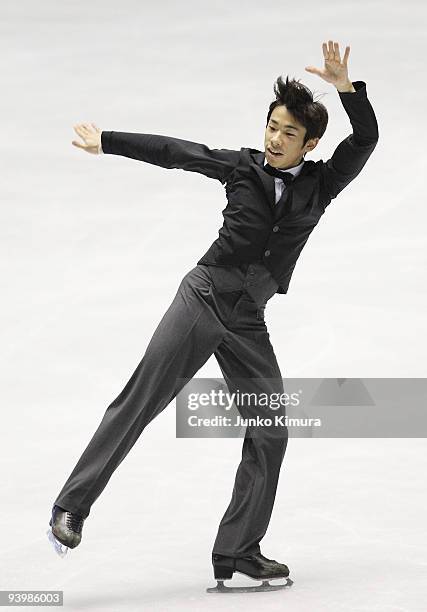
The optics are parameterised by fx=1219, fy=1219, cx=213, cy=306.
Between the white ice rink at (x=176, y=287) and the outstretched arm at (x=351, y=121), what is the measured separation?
1.29m

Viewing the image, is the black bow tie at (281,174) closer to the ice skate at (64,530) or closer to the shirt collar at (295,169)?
the shirt collar at (295,169)

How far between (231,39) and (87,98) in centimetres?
131

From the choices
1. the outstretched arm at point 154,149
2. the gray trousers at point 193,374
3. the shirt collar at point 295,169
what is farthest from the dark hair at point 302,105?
the gray trousers at point 193,374

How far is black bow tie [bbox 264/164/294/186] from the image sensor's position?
3.77 m

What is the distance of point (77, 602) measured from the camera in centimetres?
366

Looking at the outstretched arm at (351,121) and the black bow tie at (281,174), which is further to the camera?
the black bow tie at (281,174)

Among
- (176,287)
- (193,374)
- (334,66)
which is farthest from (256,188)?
(176,287)

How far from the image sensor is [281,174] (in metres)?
3.77

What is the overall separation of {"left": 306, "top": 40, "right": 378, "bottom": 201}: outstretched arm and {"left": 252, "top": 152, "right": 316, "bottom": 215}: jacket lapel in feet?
0.18

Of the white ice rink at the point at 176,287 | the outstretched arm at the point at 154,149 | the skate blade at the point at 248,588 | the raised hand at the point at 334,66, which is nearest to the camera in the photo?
the raised hand at the point at 334,66

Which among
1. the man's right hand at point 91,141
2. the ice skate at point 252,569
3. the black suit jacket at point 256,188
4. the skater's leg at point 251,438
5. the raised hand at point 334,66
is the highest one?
the raised hand at point 334,66

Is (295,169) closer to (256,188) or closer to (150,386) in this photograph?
(256,188)

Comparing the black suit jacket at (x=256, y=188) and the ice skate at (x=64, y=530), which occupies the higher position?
the black suit jacket at (x=256, y=188)

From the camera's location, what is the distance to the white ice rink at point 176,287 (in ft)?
13.6
